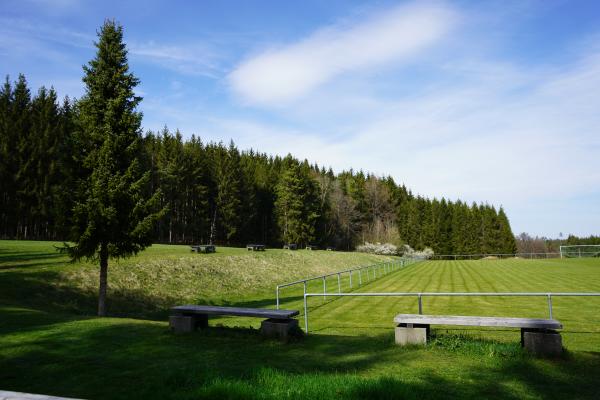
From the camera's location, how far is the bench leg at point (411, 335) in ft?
27.2

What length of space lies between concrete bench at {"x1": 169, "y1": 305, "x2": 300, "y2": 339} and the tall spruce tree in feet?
24.6

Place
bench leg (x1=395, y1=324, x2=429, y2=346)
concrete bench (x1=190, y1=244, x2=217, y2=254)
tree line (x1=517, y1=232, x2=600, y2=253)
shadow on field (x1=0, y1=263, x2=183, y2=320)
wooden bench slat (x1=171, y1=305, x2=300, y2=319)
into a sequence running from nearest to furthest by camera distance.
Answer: bench leg (x1=395, y1=324, x2=429, y2=346), wooden bench slat (x1=171, y1=305, x2=300, y2=319), shadow on field (x1=0, y1=263, x2=183, y2=320), concrete bench (x1=190, y1=244, x2=217, y2=254), tree line (x1=517, y1=232, x2=600, y2=253)

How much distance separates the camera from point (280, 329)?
854 cm

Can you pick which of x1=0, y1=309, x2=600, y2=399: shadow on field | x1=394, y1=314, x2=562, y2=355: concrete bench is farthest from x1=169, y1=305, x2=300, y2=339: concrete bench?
x1=394, y1=314, x2=562, y2=355: concrete bench

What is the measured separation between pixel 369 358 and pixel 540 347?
10.3 ft

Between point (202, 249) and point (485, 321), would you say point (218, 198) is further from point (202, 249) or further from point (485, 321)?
point (485, 321)

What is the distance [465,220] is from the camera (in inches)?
3957

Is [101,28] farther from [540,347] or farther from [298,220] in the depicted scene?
[298,220]

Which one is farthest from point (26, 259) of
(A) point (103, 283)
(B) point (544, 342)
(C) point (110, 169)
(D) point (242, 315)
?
(B) point (544, 342)

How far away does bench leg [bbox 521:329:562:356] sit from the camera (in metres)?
7.26

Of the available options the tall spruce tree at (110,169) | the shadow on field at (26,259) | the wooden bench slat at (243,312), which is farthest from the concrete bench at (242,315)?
the shadow on field at (26,259)

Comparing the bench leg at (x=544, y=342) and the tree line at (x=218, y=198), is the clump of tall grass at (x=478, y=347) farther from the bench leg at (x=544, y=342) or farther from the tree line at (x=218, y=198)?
the tree line at (x=218, y=198)

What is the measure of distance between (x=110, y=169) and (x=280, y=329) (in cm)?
1113

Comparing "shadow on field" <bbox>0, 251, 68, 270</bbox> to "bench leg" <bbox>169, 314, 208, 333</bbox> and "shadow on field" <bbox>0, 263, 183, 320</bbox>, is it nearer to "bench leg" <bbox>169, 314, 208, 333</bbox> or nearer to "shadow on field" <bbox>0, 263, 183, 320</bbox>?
"shadow on field" <bbox>0, 263, 183, 320</bbox>
